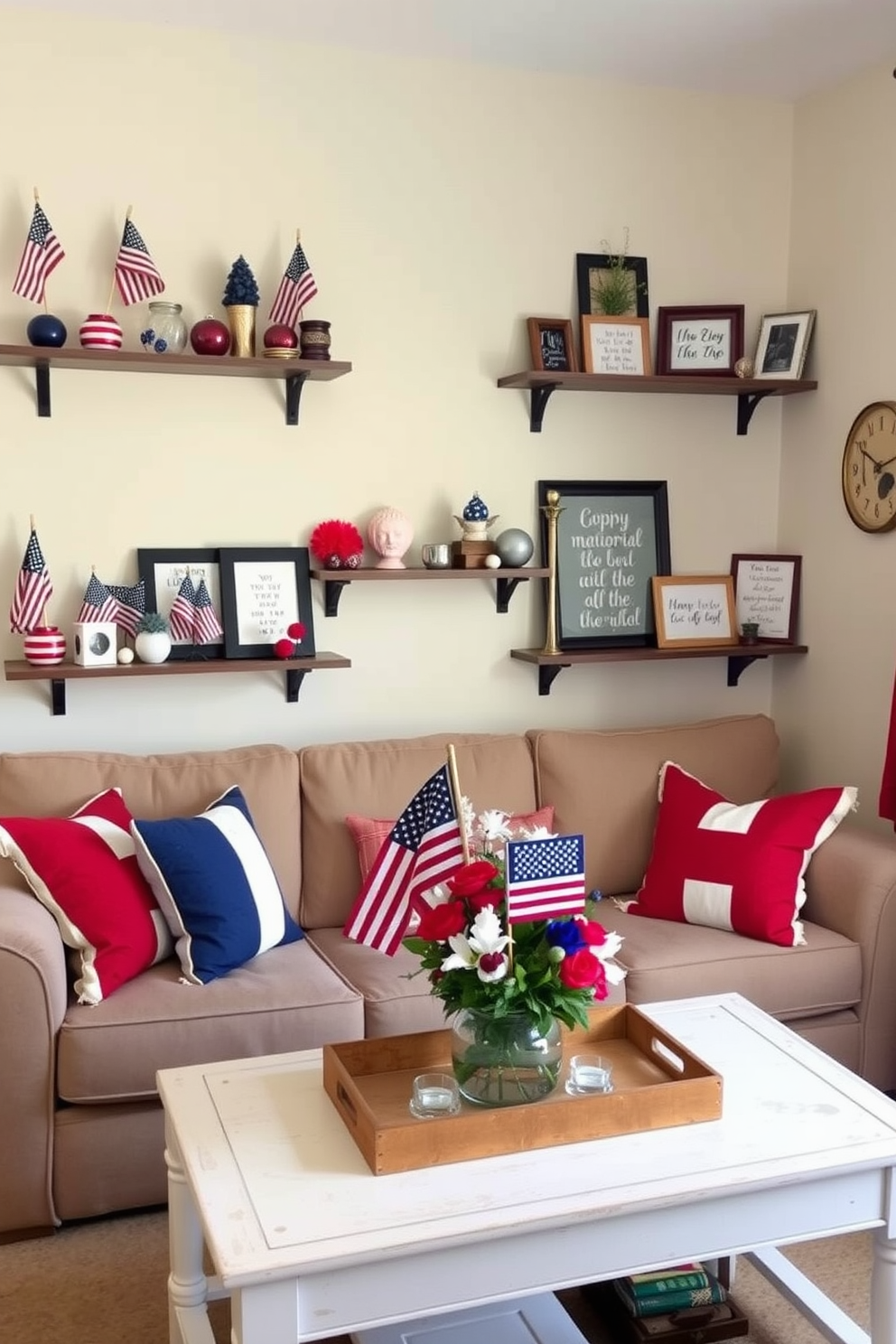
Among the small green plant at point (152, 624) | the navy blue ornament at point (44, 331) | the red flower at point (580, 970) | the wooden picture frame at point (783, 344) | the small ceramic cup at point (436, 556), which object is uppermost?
the wooden picture frame at point (783, 344)

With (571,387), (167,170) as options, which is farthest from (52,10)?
(571,387)

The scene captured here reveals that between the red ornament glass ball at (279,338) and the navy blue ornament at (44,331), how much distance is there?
0.51 m

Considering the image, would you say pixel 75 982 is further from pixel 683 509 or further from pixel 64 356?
pixel 683 509

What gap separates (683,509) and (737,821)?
3.63ft

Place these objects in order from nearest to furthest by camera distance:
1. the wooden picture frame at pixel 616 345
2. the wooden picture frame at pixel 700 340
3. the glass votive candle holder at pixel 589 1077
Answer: the glass votive candle holder at pixel 589 1077 < the wooden picture frame at pixel 616 345 < the wooden picture frame at pixel 700 340

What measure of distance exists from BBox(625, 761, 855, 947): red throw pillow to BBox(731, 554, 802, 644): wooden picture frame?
2.59 ft

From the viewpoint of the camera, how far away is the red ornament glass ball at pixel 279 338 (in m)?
3.23

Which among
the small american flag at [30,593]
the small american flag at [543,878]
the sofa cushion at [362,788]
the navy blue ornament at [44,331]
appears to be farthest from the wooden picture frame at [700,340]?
the small american flag at [543,878]

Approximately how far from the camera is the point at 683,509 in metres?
3.89

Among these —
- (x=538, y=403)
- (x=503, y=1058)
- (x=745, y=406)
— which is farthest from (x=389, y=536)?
(x=503, y=1058)

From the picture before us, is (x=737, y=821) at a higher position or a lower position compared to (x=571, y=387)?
lower

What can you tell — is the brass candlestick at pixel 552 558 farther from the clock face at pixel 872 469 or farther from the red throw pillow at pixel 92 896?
the red throw pillow at pixel 92 896

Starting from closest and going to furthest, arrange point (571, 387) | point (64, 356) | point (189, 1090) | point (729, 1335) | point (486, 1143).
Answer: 1. point (486, 1143)
2. point (189, 1090)
3. point (729, 1335)
4. point (64, 356)
5. point (571, 387)

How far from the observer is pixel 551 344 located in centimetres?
360
